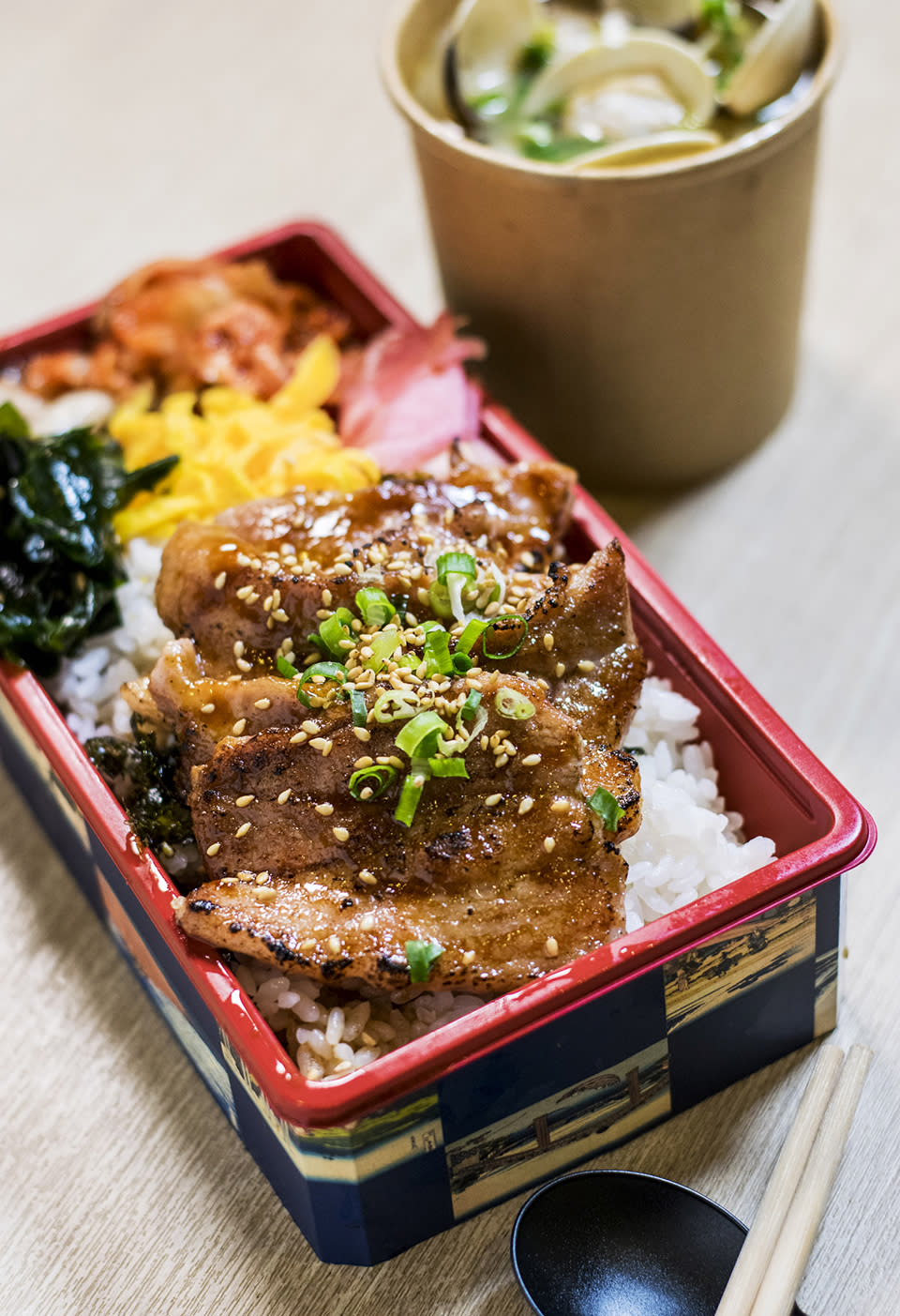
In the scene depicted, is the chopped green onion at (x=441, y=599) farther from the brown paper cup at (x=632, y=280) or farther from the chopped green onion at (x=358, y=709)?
the brown paper cup at (x=632, y=280)

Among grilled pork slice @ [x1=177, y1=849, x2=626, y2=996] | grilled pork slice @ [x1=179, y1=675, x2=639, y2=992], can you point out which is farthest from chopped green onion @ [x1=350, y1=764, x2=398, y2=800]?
grilled pork slice @ [x1=177, y1=849, x2=626, y2=996]

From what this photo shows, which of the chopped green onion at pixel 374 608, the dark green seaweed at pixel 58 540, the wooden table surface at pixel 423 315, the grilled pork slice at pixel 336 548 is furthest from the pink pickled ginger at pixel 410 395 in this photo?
the chopped green onion at pixel 374 608

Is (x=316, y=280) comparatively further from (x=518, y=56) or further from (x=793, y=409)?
(x=793, y=409)

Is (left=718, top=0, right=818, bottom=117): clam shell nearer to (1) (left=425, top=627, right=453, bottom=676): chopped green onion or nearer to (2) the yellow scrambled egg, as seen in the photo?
(2) the yellow scrambled egg

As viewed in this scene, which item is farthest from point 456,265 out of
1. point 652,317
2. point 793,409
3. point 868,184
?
point 868,184

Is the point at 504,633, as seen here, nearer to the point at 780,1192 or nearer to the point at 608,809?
the point at 608,809

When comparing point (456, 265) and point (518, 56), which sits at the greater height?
point (518, 56)
